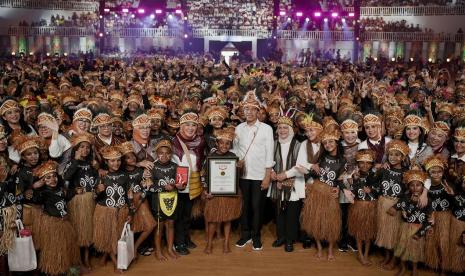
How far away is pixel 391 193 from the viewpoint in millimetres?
6324

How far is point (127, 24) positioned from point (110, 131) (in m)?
34.2

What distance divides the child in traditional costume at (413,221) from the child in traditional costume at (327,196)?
0.81m

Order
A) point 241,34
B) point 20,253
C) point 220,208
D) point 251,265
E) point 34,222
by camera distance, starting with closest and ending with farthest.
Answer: point 20,253 → point 34,222 → point 251,265 → point 220,208 → point 241,34

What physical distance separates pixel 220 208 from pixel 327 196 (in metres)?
1.40

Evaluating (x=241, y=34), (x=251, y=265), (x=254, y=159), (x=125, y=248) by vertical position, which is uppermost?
(x=241, y=34)

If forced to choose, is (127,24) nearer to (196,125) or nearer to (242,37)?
(242,37)

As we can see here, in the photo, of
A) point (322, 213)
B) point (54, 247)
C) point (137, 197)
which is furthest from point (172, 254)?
point (322, 213)

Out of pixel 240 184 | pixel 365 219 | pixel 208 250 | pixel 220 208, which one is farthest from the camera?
pixel 240 184

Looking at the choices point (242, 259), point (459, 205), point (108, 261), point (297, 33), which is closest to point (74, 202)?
point (108, 261)

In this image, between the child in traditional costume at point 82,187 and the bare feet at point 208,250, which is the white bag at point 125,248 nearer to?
the child in traditional costume at point 82,187

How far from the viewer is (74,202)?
618cm

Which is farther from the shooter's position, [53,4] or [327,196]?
[53,4]

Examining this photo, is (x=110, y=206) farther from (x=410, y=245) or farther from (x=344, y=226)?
(x=410, y=245)

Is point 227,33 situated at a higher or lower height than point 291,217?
higher
